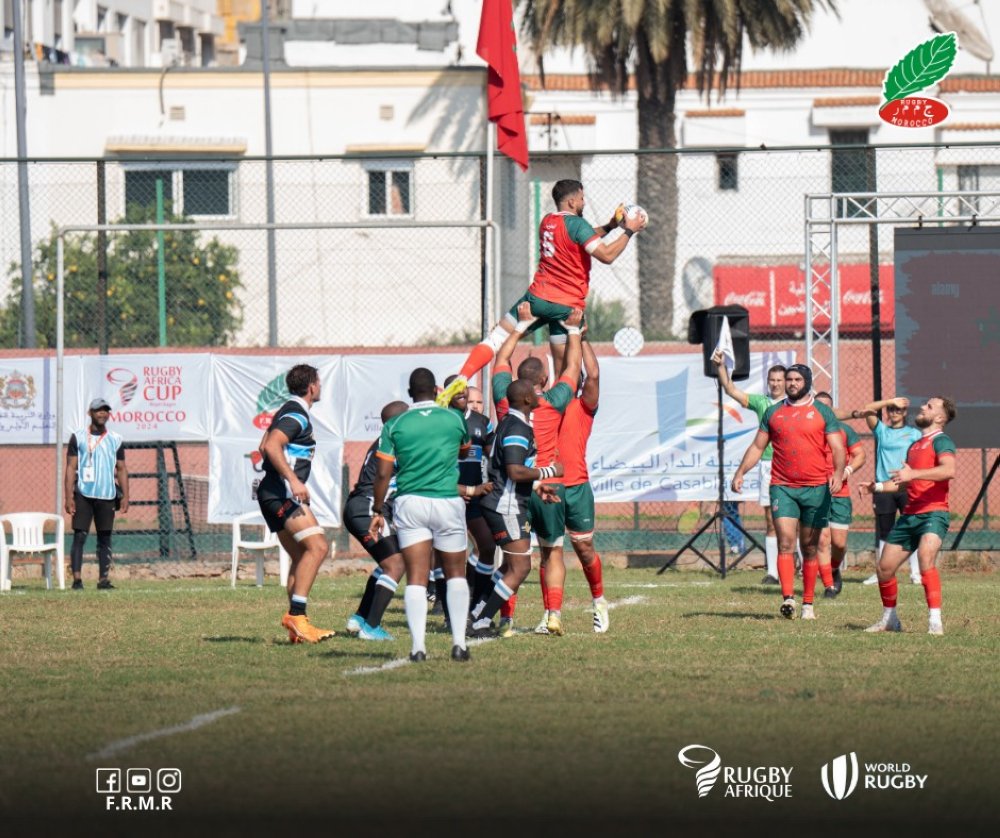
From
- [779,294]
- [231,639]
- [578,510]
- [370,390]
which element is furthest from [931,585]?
[779,294]

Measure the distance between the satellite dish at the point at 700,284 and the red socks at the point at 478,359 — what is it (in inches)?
999

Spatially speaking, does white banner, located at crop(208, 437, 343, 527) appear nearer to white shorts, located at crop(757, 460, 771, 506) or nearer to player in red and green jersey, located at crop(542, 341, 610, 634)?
white shorts, located at crop(757, 460, 771, 506)

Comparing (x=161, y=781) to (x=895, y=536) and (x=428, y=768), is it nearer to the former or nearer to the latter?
(x=428, y=768)

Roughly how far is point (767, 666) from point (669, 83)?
2695cm

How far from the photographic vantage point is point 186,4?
68.0m

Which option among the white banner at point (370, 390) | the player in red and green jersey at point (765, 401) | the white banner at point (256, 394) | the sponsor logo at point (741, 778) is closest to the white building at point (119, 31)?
the white banner at point (256, 394)

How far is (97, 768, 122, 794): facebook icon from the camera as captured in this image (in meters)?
8.08

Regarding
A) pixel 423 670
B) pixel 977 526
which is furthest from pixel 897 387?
pixel 423 670

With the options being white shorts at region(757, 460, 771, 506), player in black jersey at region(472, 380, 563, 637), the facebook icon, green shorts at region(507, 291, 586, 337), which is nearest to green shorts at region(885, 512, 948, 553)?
player in black jersey at region(472, 380, 563, 637)

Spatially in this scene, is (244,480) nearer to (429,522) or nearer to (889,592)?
(889,592)

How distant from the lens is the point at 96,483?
2055 centimetres

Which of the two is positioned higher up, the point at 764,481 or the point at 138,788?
the point at 764,481

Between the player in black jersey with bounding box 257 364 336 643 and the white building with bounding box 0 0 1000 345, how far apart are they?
331 inches

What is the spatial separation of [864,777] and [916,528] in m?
6.24
